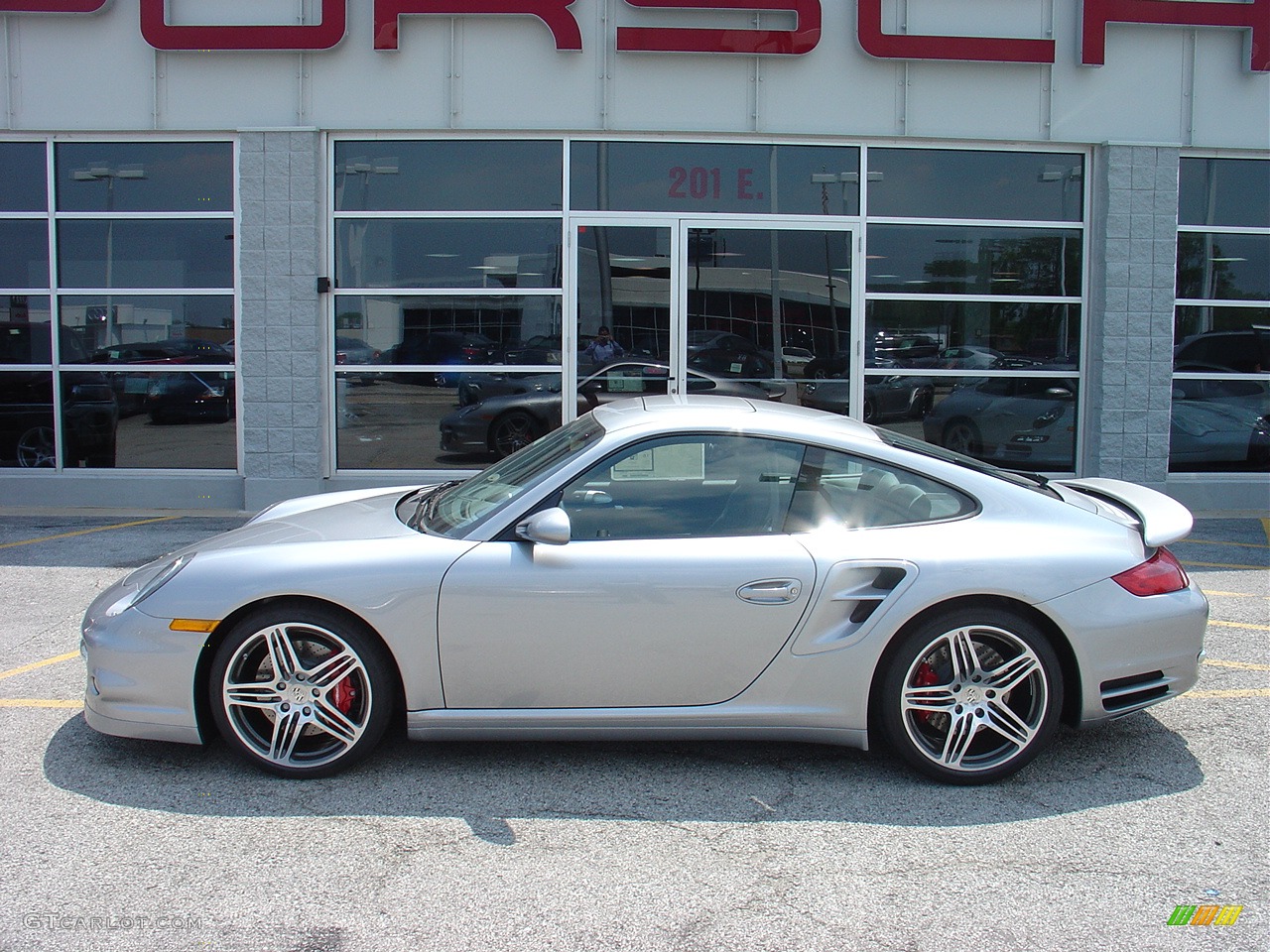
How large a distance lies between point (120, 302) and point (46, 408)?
122 centimetres

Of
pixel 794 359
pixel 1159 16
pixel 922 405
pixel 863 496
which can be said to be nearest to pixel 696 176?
pixel 794 359

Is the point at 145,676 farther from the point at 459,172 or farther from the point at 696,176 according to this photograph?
the point at 696,176

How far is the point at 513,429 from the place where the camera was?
9.83 meters

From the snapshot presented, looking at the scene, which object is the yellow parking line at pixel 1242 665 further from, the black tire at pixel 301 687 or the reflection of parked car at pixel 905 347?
the reflection of parked car at pixel 905 347

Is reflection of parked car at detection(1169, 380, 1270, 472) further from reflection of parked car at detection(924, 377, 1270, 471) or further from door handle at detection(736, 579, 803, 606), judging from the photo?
door handle at detection(736, 579, 803, 606)

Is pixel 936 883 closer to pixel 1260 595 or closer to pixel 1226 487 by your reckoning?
pixel 1260 595

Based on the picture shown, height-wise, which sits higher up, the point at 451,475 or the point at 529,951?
the point at 451,475

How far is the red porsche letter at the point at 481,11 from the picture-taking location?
30.1 feet

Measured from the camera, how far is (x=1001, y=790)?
384cm

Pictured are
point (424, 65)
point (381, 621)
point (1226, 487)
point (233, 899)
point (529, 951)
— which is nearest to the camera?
point (529, 951)

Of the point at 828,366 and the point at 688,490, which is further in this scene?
the point at 828,366

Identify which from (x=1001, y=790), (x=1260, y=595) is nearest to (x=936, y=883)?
(x=1001, y=790)

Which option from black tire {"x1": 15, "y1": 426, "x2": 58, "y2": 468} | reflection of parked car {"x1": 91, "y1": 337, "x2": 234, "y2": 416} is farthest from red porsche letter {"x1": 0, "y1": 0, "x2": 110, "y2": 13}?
black tire {"x1": 15, "y1": 426, "x2": 58, "y2": 468}

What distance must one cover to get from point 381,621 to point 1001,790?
2269 millimetres
